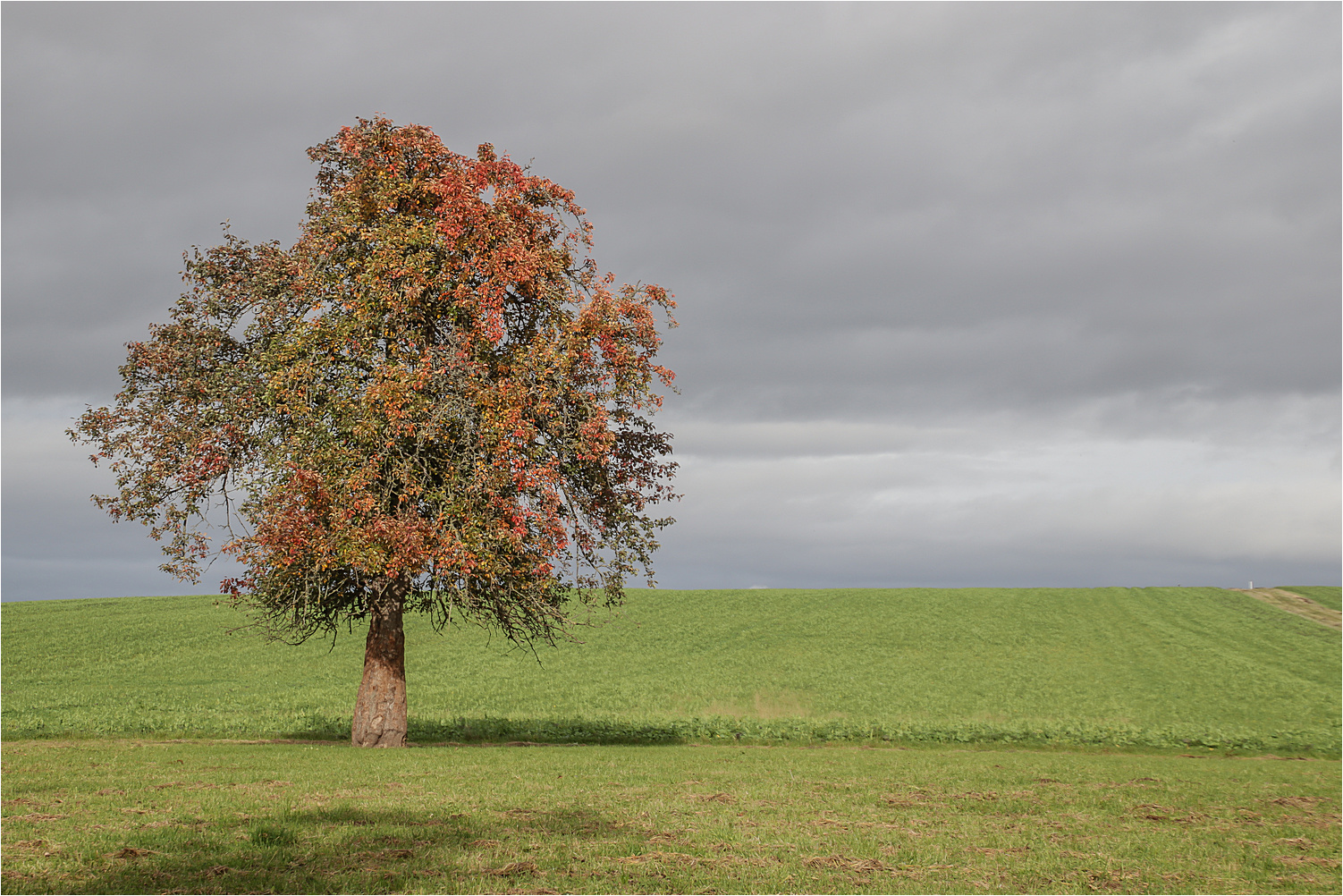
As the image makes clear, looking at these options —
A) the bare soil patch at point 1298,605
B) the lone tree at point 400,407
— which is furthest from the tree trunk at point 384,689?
the bare soil patch at point 1298,605

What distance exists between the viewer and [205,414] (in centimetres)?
2634

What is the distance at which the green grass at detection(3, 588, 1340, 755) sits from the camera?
3506cm

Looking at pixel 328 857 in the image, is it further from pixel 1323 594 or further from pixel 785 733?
pixel 1323 594

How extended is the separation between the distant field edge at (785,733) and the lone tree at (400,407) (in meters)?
6.06

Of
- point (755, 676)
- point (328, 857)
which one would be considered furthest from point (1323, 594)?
point (328, 857)

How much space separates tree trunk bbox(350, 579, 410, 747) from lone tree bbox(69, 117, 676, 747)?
0.06 metres

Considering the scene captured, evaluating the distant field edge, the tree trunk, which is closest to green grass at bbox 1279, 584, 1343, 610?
the distant field edge

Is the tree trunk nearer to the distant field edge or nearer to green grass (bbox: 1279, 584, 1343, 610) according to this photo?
the distant field edge

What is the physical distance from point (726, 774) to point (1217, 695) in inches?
1446

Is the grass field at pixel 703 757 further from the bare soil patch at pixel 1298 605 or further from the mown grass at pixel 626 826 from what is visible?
the bare soil patch at pixel 1298 605

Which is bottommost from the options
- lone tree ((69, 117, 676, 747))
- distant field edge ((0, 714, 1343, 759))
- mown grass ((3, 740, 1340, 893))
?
distant field edge ((0, 714, 1343, 759))

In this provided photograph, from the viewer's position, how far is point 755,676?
48938mm

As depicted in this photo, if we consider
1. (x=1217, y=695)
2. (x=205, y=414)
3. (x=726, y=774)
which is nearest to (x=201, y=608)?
(x=205, y=414)

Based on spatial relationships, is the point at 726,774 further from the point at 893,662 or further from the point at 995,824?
the point at 893,662
